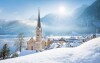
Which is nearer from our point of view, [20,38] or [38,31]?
[20,38]

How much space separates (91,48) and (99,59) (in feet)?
2.47

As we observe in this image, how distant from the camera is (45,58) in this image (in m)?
7.98

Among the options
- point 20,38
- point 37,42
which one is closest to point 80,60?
point 20,38

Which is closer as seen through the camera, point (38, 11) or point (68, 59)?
point (68, 59)

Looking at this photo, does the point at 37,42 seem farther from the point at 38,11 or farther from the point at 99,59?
the point at 99,59

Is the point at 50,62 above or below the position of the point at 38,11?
below

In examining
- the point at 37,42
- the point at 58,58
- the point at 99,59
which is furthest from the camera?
the point at 37,42

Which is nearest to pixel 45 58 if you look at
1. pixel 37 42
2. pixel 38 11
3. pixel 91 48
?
pixel 91 48

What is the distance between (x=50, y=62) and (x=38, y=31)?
71635 mm

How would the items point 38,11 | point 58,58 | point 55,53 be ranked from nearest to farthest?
point 58,58, point 55,53, point 38,11

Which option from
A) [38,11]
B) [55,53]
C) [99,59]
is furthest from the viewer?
[38,11]

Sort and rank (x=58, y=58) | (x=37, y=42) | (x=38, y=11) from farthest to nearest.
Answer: (x=38, y=11) → (x=37, y=42) → (x=58, y=58)

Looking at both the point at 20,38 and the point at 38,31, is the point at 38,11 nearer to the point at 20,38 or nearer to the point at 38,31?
the point at 38,31

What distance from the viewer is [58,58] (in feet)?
25.7
